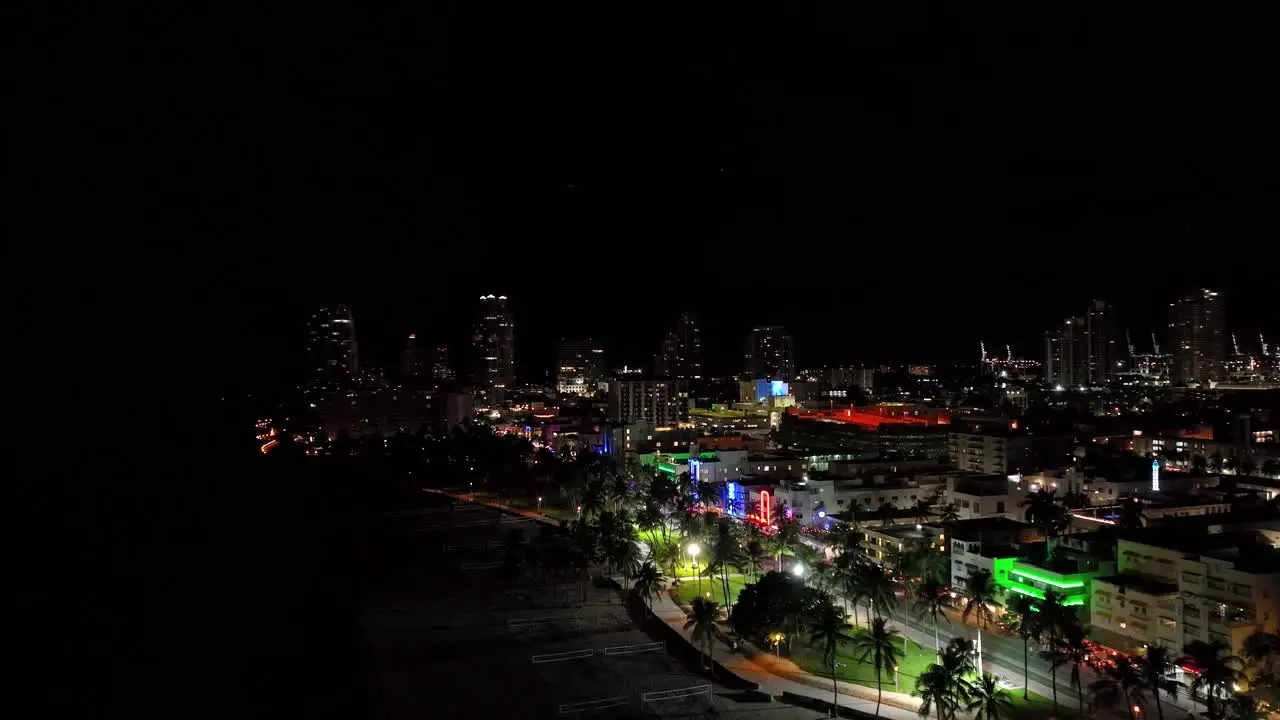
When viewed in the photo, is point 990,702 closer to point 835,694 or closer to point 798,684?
point 835,694

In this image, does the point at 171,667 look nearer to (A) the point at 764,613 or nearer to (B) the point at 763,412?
(A) the point at 764,613

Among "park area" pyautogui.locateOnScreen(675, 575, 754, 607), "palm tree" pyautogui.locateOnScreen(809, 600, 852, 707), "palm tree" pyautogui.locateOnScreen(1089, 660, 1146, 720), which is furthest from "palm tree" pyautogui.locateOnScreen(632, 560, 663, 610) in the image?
"palm tree" pyautogui.locateOnScreen(1089, 660, 1146, 720)

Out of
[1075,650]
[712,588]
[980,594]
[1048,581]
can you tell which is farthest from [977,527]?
[1075,650]

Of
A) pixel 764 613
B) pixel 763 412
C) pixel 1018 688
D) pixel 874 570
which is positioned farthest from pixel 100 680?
pixel 763 412

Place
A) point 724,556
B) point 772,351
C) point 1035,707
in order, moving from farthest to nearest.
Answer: point 772,351 < point 724,556 < point 1035,707

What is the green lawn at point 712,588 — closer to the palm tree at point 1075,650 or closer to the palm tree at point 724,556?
the palm tree at point 724,556

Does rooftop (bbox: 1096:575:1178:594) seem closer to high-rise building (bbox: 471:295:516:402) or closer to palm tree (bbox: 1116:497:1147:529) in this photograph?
palm tree (bbox: 1116:497:1147:529)
